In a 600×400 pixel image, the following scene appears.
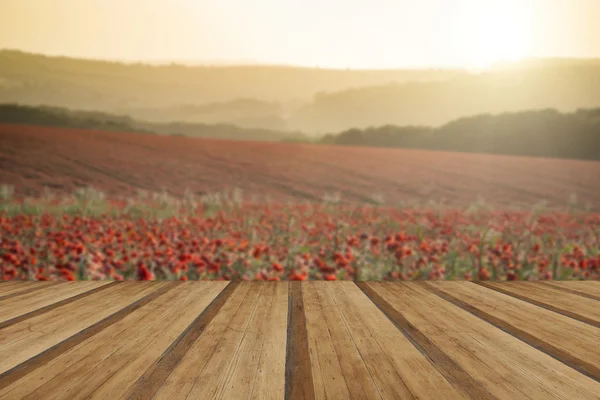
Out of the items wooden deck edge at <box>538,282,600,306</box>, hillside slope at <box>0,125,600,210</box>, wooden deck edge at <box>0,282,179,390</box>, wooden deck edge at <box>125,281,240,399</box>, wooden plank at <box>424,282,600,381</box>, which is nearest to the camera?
wooden deck edge at <box>125,281,240,399</box>

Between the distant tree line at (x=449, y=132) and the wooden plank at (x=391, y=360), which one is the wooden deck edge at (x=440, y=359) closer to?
the wooden plank at (x=391, y=360)

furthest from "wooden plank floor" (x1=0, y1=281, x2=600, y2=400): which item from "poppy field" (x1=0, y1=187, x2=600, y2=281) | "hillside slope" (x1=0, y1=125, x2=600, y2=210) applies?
"hillside slope" (x1=0, y1=125, x2=600, y2=210)

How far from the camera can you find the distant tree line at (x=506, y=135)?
3.48m

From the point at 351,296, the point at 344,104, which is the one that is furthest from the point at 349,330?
the point at 344,104

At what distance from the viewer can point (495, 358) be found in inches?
62.5

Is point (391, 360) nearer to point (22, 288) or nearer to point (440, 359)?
point (440, 359)

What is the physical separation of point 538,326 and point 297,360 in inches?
42.3

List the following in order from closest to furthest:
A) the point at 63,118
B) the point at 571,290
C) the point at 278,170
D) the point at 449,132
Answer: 1. the point at 571,290
2. the point at 63,118
3. the point at 278,170
4. the point at 449,132

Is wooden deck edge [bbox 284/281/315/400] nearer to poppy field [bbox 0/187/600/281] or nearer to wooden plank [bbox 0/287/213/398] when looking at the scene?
wooden plank [bbox 0/287/213/398]

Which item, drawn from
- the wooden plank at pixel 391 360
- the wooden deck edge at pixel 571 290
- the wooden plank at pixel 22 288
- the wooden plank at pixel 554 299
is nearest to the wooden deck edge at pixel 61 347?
the wooden plank at pixel 22 288

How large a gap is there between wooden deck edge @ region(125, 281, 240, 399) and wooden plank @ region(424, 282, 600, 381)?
3.69 feet

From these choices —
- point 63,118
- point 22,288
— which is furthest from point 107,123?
point 22,288

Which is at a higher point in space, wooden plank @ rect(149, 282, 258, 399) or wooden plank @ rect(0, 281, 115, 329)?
wooden plank @ rect(149, 282, 258, 399)

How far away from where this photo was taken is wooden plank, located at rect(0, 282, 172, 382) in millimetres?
1490
